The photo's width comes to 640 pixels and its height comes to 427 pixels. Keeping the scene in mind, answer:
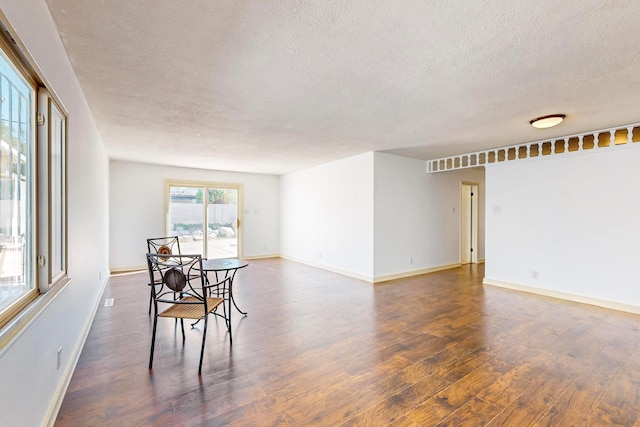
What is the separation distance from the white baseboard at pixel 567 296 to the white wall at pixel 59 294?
5.85 m

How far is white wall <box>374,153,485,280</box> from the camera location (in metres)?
5.59

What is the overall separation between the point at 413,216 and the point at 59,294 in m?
5.57

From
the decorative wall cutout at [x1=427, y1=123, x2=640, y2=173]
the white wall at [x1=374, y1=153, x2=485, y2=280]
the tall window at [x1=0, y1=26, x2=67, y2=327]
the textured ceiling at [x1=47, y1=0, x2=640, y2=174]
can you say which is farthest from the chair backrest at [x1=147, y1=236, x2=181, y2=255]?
the decorative wall cutout at [x1=427, y1=123, x2=640, y2=173]

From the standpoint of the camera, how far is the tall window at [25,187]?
1.27 m

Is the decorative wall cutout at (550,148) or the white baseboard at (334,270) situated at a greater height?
the decorative wall cutout at (550,148)

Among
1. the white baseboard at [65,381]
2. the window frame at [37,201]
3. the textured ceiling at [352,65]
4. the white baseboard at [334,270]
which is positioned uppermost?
the textured ceiling at [352,65]

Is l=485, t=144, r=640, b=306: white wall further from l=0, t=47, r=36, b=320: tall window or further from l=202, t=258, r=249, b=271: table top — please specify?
l=0, t=47, r=36, b=320: tall window

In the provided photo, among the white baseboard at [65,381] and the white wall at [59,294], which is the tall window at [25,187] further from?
the white baseboard at [65,381]

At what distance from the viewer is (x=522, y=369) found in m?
2.40

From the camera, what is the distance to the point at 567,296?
4.43m

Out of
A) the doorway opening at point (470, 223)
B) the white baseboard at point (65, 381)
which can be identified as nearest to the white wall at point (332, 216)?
the doorway opening at point (470, 223)

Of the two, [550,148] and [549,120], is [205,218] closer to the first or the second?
[549,120]

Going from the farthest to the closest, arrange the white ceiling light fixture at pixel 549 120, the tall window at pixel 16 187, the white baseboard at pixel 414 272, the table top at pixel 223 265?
the white baseboard at pixel 414 272, the white ceiling light fixture at pixel 549 120, the table top at pixel 223 265, the tall window at pixel 16 187

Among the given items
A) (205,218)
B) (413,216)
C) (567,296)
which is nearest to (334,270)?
(413,216)
